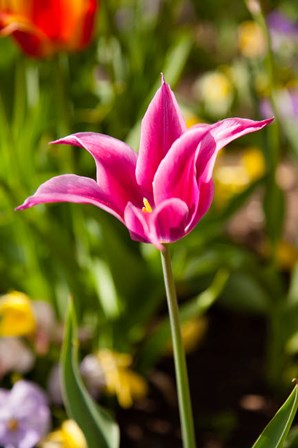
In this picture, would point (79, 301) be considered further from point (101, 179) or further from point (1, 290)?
point (101, 179)

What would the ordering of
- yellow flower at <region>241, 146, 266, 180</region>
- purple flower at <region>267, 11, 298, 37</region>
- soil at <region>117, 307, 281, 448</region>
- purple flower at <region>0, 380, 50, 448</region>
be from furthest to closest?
purple flower at <region>267, 11, 298, 37</region> < yellow flower at <region>241, 146, 266, 180</region> < soil at <region>117, 307, 281, 448</region> < purple flower at <region>0, 380, 50, 448</region>

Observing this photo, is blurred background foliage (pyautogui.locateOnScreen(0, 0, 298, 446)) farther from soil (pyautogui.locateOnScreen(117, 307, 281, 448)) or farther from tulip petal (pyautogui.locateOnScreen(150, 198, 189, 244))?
tulip petal (pyautogui.locateOnScreen(150, 198, 189, 244))

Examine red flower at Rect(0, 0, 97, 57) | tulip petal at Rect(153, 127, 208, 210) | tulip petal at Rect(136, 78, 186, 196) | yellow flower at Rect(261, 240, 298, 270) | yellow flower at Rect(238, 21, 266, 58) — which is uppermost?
yellow flower at Rect(238, 21, 266, 58)

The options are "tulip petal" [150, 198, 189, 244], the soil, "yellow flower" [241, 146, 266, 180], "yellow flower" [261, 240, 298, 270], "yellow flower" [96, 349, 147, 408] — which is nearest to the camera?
"tulip petal" [150, 198, 189, 244]

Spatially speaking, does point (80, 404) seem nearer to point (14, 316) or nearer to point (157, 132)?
point (14, 316)

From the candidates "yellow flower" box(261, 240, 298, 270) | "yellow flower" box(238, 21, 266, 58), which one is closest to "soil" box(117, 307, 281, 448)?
"yellow flower" box(261, 240, 298, 270)

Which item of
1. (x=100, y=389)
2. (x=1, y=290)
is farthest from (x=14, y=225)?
(x=100, y=389)

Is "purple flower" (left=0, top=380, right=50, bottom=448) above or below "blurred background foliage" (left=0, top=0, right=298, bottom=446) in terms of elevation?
below
